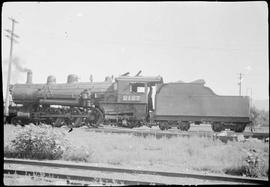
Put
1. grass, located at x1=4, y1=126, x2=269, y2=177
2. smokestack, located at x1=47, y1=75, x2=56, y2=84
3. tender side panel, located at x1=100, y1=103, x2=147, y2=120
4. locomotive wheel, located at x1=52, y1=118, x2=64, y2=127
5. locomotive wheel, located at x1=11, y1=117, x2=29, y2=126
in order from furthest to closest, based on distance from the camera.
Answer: smokestack, located at x1=47, y1=75, x2=56, y2=84, locomotive wheel, located at x1=11, y1=117, x2=29, y2=126, locomotive wheel, located at x1=52, y1=118, x2=64, y2=127, tender side panel, located at x1=100, y1=103, x2=147, y2=120, grass, located at x1=4, y1=126, x2=269, y2=177

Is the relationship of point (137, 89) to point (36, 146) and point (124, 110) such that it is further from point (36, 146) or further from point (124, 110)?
point (36, 146)

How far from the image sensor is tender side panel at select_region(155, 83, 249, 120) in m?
10.4

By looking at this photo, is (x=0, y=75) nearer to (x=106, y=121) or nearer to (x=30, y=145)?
(x=30, y=145)

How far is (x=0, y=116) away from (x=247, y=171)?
20.0ft

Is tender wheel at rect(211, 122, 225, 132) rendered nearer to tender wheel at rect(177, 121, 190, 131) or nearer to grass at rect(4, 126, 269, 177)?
tender wheel at rect(177, 121, 190, 131)

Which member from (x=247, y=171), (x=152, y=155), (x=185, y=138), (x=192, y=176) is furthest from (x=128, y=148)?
(x=247, y=171)

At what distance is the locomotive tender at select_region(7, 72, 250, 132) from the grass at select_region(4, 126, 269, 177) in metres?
1.59

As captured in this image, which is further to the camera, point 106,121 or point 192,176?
point 106,121

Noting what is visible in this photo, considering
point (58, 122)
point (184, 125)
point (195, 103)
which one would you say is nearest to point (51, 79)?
point (58, 122)

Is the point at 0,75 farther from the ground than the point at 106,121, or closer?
farther from the ground

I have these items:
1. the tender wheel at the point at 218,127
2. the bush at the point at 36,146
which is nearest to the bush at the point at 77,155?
the bush at the point at 36,146

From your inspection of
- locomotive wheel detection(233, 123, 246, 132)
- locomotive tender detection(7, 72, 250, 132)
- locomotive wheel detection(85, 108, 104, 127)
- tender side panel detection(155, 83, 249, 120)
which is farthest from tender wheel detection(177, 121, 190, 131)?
locomotive wheel detection(85, 108, 104, 127)

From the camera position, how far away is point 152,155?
25.2 feet

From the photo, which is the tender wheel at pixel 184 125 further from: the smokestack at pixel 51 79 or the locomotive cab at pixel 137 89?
the smokestack at pixel 51 79
